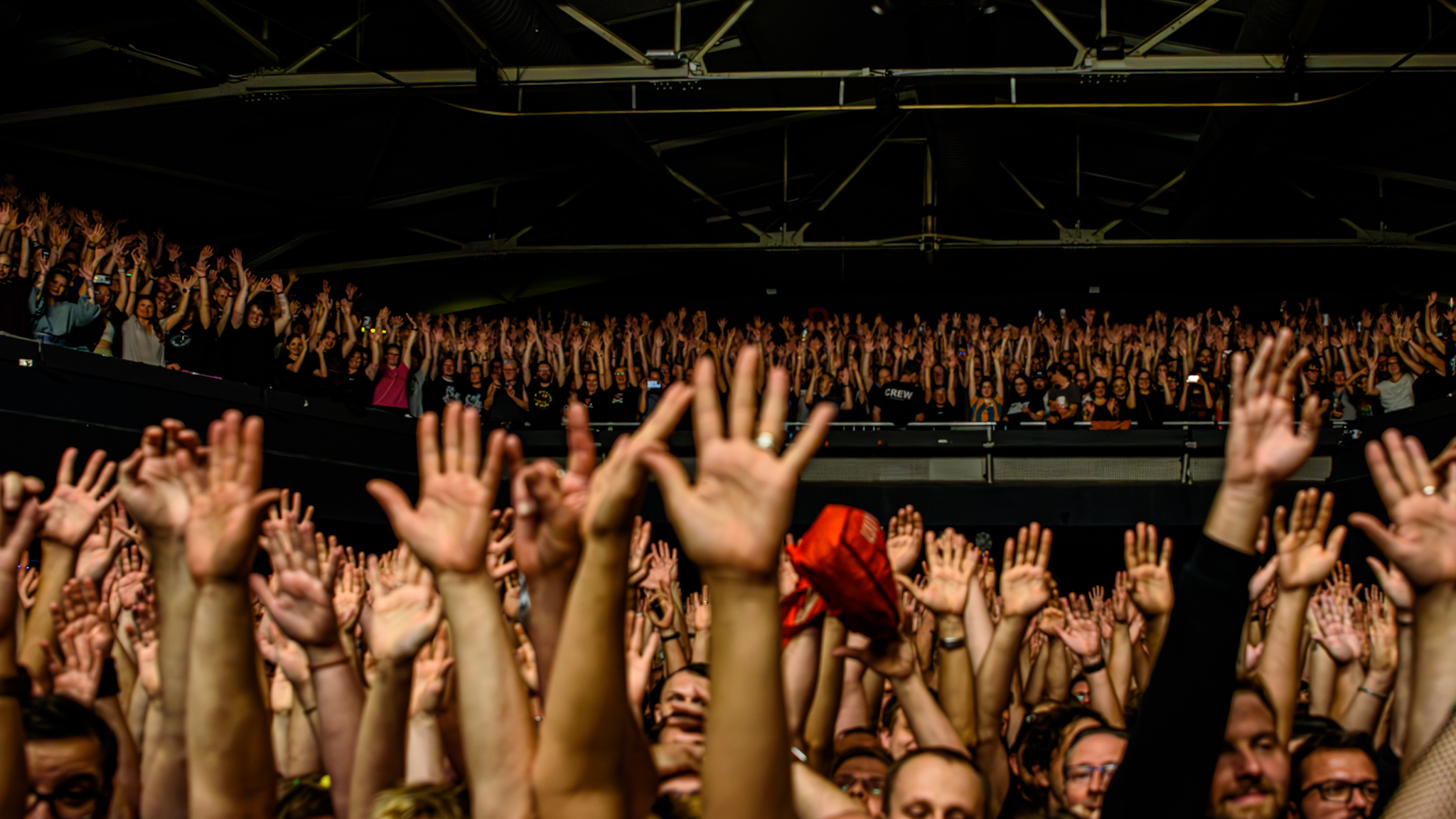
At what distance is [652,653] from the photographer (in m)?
2.30

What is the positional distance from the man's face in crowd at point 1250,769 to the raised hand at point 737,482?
3.44 feet

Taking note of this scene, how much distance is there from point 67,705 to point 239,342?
21.2ft

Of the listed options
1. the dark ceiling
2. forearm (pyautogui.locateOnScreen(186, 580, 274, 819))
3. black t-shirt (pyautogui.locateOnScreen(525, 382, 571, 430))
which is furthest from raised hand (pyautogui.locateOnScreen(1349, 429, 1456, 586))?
black t-shirt (pyautogui.locateOnScreen(525, 382, 571, 430))

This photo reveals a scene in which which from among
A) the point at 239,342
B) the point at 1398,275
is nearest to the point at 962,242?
the point at 1398,275

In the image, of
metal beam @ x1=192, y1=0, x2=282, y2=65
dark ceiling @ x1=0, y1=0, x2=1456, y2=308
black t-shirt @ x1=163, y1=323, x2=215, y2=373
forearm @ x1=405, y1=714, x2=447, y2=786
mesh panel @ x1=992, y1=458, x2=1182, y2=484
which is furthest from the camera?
mesh panel @ x1=992, y1=458, x2=1182, y2=484

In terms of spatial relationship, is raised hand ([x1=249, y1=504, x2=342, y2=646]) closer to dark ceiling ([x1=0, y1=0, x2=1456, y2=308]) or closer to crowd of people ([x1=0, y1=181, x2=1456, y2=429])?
dark ceiling ([x1=0, y1=0, x2=1456, y2=308])

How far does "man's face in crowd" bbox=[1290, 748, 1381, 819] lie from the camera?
6.81 ft

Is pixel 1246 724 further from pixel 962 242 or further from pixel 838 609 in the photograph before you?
pixel 962 242

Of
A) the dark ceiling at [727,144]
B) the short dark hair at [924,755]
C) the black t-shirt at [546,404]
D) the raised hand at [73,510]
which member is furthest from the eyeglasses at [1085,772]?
the black t-shirt at [546,404]

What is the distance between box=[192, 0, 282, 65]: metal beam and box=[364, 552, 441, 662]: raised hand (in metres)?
6.86

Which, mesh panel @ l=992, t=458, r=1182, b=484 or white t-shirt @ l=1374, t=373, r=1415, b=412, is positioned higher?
white t-shirt @ l=1374, t=373, r=1415, b=412

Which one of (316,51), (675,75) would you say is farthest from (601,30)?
(316,51)

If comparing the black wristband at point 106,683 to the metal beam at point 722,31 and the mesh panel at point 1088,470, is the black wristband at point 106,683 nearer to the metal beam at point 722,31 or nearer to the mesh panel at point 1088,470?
the metal beam at point 722,31

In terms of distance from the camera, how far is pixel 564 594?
1552 mm
